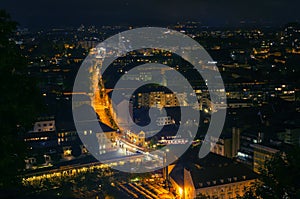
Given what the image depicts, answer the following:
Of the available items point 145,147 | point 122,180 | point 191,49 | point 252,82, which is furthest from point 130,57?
→ point 122,180

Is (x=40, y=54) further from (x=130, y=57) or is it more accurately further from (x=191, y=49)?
(x=191, y=49)

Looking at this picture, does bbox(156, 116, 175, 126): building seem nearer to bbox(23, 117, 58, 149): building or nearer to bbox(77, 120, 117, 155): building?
bbox(77, 120, 117, 155): building

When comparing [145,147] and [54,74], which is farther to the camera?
[54,74]

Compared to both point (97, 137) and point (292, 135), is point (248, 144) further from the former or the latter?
point (97, 137)

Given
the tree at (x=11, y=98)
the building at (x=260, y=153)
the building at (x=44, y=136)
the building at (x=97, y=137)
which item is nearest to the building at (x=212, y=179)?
the building at (x=260, y=153)

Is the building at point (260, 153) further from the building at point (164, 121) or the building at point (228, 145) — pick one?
the building at point (164, 121)

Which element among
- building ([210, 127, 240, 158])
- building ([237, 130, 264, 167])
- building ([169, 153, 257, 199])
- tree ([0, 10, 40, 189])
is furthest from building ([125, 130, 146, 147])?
tree ([0, 10, 40, 189])
